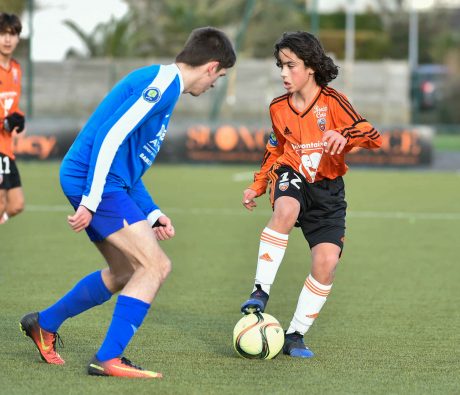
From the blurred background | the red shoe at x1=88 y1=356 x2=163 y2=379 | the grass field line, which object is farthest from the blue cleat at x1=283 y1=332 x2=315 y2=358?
the blurred background

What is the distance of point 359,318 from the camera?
7988 millimetres

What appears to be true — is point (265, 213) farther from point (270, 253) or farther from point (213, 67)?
point (213, 67)

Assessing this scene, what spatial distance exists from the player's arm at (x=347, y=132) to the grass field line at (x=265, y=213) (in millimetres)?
8773

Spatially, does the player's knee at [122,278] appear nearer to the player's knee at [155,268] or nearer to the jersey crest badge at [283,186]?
the player's knee at [155,268]

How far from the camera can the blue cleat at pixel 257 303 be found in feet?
21.5

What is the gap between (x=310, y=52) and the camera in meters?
6.70

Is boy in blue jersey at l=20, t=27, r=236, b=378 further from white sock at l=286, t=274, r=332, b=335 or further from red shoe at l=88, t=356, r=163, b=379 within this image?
white sock at l=286, t=274, r=332, b=335

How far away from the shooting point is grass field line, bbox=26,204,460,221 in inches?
611

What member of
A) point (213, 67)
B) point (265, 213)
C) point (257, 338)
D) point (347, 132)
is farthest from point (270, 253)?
point (265, 213)

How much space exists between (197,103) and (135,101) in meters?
28.6

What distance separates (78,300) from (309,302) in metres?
1.43

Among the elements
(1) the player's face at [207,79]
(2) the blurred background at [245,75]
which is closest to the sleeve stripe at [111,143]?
(1) the player's face at [207,79]

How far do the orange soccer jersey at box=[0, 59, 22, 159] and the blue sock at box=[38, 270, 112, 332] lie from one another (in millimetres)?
4141

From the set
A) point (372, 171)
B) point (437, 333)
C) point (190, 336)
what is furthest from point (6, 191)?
point (372, 171)
